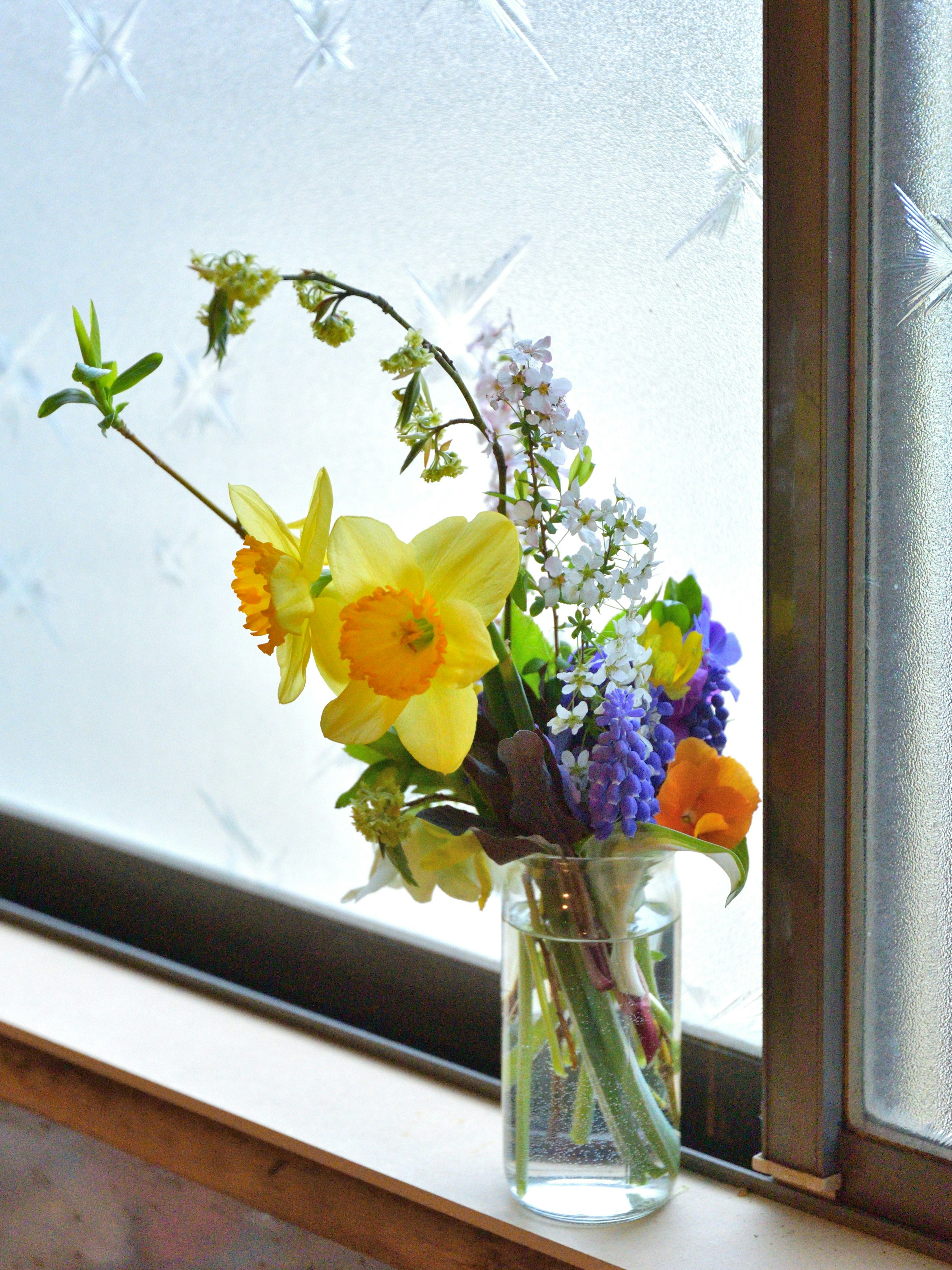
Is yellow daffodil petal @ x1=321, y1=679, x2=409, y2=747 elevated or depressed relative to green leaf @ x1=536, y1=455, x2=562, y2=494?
depressed

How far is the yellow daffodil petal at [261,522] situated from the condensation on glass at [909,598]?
34cm

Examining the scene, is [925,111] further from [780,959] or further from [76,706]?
[76,706]

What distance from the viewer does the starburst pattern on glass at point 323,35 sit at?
97 cm

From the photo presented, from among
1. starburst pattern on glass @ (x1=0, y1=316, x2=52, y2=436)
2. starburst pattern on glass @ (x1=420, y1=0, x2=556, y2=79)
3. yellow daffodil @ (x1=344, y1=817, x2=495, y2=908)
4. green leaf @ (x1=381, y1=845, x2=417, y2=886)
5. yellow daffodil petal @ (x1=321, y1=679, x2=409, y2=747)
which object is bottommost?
yellow daffodil @ (x1=344, y1=817, x2=495, y2=908)

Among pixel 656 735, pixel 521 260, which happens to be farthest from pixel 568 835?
pixel 521 260

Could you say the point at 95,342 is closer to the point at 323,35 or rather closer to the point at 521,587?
the point at 521,587

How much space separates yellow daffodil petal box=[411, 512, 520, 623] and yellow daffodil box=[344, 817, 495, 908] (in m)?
0.18

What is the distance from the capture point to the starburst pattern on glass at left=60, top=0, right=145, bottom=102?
43.9 inches

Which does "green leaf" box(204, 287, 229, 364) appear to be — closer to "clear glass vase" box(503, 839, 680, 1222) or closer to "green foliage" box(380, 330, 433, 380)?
"green foliage" box(380, 330, 433, 380)

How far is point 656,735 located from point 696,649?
0.06m

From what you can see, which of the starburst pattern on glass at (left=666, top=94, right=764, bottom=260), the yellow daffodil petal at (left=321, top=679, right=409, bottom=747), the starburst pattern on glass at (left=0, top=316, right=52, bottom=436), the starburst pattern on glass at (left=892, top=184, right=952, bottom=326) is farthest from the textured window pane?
the starburst pattern on glass at (left=0, top=316, right=52, bottom=436)

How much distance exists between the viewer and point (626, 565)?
634mm

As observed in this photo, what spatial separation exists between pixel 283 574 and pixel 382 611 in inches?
2.0

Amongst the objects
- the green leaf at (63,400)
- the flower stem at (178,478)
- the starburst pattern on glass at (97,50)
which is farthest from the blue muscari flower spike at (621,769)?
the starburst pattern on glass at (97,50)
